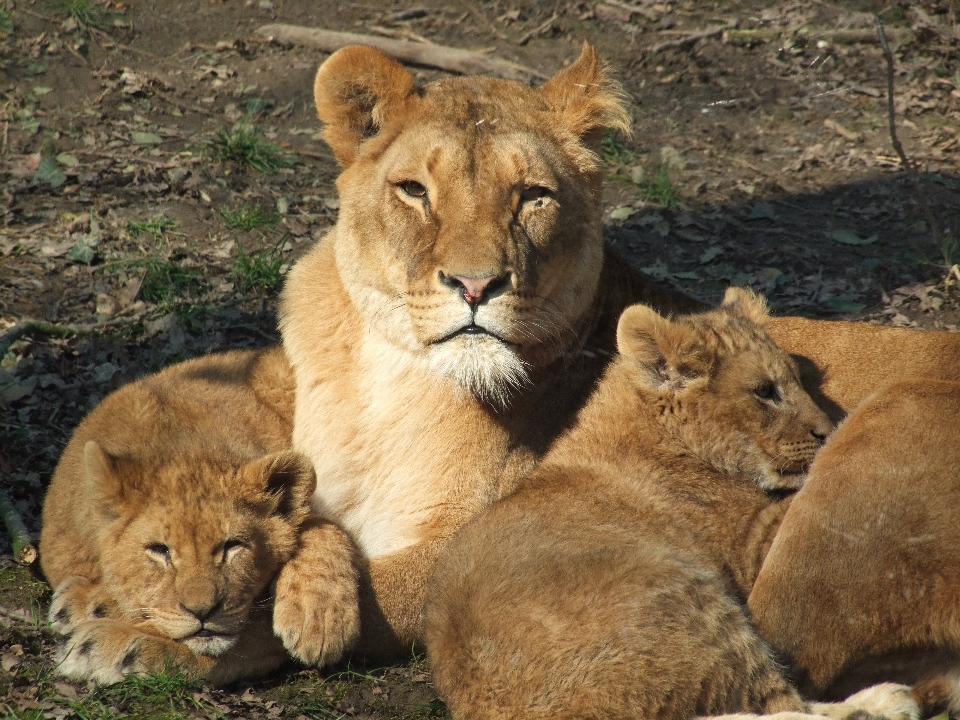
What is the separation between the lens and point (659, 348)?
4668mm

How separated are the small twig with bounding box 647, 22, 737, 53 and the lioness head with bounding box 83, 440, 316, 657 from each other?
7010 millimetres

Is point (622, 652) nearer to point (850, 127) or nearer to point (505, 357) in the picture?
point (505, 357)

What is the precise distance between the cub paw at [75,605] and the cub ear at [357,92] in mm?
2156

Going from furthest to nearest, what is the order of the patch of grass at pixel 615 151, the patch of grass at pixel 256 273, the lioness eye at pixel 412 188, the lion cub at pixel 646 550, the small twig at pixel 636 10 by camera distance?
the small twig at pixel 636 10, the patch of grass at pixel 615 151, the patch of grass at pixel 256 273, the lioness eye at pixel 412 188, the lion cub at pixel 646 550

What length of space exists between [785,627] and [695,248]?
4603 mm

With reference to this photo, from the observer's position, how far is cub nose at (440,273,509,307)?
4105 millimetres

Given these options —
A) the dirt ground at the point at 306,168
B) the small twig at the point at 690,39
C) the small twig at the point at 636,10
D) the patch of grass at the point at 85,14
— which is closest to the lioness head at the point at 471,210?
the dirt ground at the point at 306,168

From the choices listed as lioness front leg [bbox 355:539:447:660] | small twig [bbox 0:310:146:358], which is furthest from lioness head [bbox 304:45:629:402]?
small twig [bbox 0:310:146:358]

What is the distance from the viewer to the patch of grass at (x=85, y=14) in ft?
31.4

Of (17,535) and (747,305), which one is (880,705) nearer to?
(747,305)

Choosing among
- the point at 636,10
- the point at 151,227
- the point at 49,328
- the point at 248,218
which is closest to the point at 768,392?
the point at 49,328

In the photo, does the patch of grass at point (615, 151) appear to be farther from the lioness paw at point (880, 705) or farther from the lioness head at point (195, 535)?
the lioness paw at point (880, 705)

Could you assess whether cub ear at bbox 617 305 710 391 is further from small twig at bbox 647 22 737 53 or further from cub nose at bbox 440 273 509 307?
small twig at bbox 647 22 737 53

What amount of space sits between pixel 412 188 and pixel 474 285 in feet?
2.27
